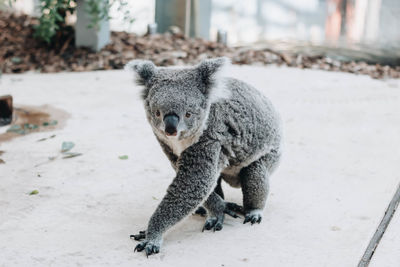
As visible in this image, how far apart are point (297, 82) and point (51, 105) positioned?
9.30ft

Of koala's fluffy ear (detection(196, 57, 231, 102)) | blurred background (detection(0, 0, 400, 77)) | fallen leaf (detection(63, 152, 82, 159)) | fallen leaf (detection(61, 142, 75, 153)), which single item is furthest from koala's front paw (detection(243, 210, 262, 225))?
blurred background (detection(0, 0, 400, 77))

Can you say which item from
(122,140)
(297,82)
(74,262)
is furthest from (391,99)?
(74,262)

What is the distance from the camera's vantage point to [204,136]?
8.54 feet

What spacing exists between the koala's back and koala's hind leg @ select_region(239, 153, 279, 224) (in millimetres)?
46

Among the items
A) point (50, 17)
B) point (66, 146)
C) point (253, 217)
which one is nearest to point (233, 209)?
point (253, 217)

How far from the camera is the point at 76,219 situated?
2934 millimetres

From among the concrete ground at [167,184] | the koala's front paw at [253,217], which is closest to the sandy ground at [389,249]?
the concrete ground at [167,184]

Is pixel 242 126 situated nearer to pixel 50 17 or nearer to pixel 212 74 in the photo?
pixel 212 74

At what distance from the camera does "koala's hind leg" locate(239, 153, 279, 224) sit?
289cm

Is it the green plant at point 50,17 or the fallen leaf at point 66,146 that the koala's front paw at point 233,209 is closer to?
the fallen leaf at point 66,146

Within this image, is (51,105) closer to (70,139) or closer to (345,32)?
(70,139)

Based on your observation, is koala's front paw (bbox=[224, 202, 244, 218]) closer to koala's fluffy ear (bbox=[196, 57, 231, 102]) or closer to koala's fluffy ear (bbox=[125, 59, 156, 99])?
koala's fluffy ear (bbox=[196, 57, 231, 102])

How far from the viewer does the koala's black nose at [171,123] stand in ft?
7.46

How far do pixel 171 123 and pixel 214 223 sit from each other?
31.7 inches
